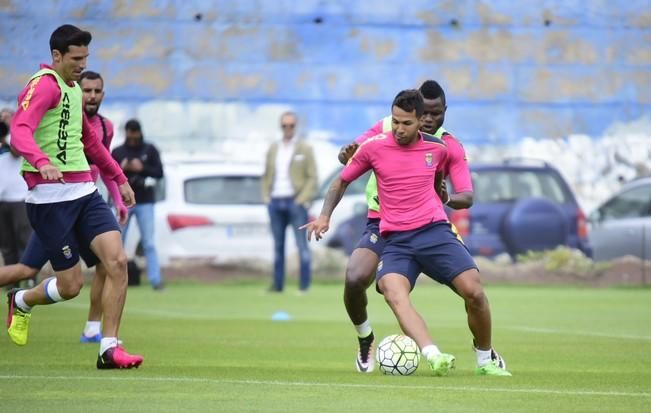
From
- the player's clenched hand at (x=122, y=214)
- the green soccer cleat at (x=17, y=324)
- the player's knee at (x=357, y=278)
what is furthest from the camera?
the player's clenched hand at (x=122, y=214)

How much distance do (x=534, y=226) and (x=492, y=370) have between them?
14.5 meters

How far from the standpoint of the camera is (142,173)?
20.6 metres

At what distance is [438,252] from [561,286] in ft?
50.6

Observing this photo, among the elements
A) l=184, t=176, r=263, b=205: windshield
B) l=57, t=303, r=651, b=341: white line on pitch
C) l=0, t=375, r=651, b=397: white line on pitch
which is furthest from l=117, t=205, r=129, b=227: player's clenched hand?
l=184, t=176, r=263, b=205: windshield

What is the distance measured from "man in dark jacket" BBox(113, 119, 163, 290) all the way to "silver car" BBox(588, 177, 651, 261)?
7.59 m

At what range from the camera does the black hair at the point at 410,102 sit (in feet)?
34.1

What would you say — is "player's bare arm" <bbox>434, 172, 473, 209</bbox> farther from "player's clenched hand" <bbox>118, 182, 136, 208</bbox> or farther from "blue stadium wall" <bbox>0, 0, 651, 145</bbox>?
"blue stadium wall" <bbox>0, 0, 651, 145</bbox>

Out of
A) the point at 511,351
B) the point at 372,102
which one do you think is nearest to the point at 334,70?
the point at 372,102

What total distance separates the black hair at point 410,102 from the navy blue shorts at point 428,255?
2.64 ft

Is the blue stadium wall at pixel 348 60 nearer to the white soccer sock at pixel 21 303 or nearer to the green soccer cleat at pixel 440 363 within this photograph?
the white soccer sock at pixel 21 303

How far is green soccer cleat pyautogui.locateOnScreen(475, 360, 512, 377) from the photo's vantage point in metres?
10.7

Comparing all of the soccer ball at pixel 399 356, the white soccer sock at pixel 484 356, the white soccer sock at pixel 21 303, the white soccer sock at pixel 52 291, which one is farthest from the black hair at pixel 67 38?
the white soccer sock at pixel 484 356

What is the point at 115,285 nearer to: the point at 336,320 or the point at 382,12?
the point at 336,320

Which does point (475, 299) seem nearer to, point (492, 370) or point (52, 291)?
point (492, 370)
